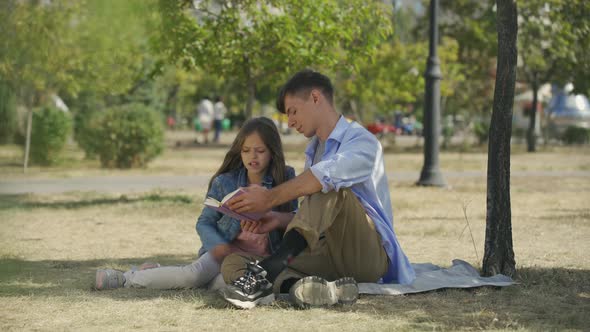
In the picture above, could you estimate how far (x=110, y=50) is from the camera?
5.58 ft

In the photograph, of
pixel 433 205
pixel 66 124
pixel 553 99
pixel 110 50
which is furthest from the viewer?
pixel 553 99

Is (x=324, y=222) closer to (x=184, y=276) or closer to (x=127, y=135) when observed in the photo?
(x=184, y=276)

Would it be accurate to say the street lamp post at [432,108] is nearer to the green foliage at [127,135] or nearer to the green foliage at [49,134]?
the green foliage at [127,135]

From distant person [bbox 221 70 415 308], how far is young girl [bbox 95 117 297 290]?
0.55 feet

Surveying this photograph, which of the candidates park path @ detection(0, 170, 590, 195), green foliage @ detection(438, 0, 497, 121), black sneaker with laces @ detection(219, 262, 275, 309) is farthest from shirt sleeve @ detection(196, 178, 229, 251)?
green foliage @ detection(438, 0, 497, 121)

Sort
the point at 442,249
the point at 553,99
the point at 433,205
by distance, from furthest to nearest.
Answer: the point at 553,99 → the point at 433,205 → the point at 442,249

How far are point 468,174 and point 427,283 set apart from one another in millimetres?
12341

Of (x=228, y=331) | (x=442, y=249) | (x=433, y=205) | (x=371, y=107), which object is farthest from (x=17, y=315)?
(x=371, y=107)

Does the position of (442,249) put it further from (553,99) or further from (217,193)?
(553,99)

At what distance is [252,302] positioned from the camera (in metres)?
4.53

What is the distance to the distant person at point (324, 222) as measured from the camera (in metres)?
4.47

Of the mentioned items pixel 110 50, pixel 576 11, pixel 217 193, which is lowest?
pixel 217 193

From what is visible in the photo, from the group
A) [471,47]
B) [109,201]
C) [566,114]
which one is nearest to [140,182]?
[109,201]

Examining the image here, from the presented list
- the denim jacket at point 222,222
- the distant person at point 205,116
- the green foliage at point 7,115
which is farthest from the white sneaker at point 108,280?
the distant person at point 205,116
